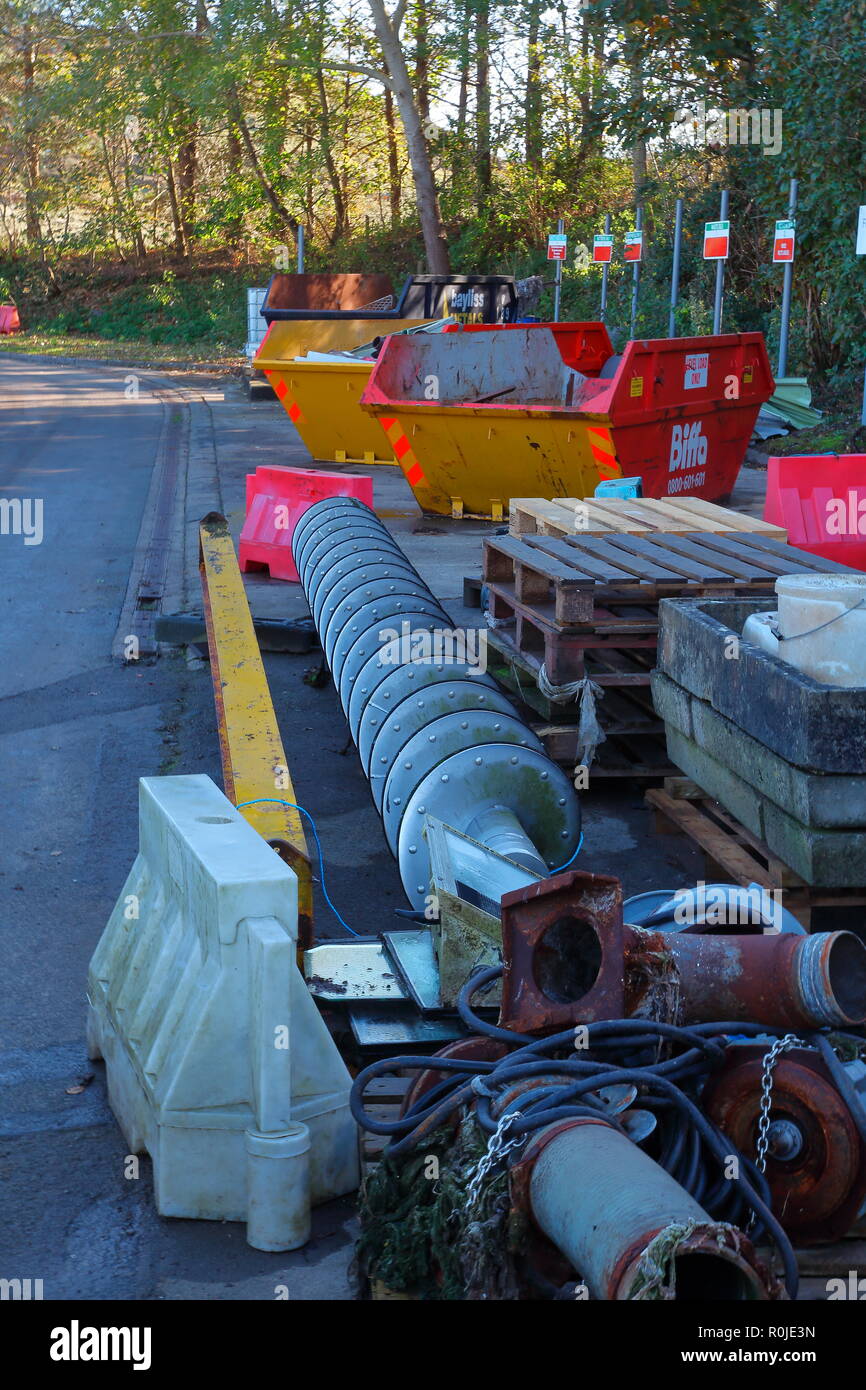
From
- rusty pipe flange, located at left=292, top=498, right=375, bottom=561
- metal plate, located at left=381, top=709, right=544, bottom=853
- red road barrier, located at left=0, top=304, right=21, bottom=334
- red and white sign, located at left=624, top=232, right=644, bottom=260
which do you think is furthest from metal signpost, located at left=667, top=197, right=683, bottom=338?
red road barrier, located at left=0, top=304, right=21, bottom=334

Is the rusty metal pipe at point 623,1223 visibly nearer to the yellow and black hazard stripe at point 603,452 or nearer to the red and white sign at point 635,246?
the yellow and black hazard stripe at point 603,452

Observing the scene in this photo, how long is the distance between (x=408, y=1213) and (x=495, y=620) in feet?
13.4

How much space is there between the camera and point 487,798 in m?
4.09

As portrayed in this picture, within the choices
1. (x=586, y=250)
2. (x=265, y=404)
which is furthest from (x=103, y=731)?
(x=586, y=250)

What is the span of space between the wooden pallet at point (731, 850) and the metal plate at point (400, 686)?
0.73 meters

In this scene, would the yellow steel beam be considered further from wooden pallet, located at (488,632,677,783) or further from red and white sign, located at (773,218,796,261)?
red and white sign, located at (773,218,796,261)

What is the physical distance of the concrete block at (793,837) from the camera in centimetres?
344

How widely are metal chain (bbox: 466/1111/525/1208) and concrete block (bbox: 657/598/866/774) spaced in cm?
137

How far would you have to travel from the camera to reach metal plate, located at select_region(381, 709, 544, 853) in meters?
4.16

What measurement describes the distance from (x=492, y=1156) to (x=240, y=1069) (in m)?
0.64

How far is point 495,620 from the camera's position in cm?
643
